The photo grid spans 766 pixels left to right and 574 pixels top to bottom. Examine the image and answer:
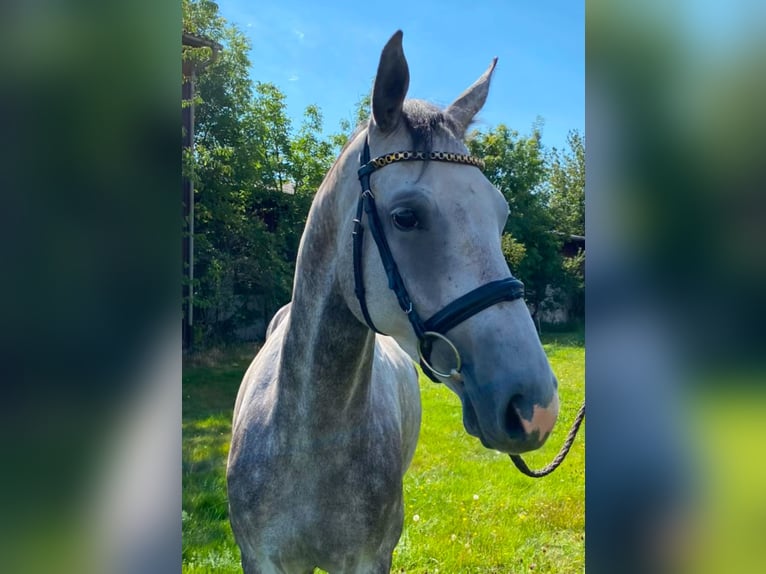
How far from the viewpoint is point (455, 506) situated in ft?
14.4

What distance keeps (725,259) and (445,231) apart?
68 cm

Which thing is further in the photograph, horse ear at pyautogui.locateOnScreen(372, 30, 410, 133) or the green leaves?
the green leaves

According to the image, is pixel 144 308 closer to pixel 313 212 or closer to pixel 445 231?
pixel 445 231

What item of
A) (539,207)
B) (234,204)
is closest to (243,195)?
(234,204)

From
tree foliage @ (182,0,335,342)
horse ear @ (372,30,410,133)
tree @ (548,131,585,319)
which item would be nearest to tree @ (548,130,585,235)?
tree @ (548,131,585,319)

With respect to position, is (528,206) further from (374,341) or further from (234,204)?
(374,341)

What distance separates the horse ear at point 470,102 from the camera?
5.72ft

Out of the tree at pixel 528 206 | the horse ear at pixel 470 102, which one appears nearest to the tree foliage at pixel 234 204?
the tree at pixel 528 206

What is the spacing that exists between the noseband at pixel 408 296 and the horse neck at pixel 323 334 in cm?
14

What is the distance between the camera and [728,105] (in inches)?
32.6

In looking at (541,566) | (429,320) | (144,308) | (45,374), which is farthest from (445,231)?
(541,566)

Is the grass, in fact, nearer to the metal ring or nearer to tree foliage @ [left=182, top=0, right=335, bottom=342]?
the metal ring

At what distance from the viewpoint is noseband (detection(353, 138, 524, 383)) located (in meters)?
1.26

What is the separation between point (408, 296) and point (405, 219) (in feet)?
0.74
